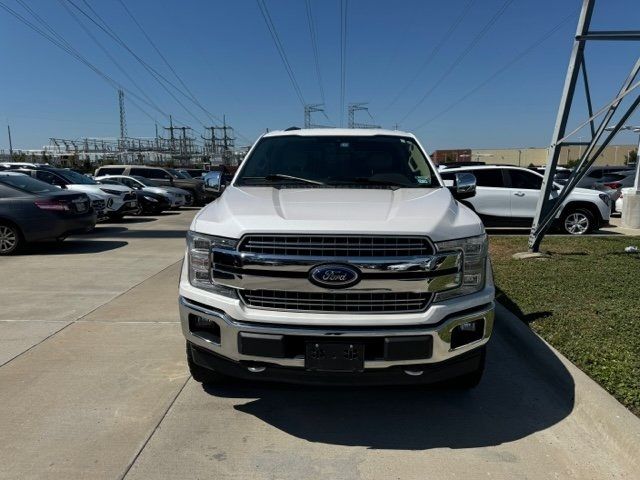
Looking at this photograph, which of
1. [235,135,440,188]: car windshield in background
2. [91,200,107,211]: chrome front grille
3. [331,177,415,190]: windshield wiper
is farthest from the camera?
[91,200,107,211]: chrome front grille

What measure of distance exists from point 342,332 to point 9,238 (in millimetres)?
9076

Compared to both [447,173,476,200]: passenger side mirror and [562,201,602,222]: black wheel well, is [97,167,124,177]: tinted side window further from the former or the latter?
[447,173,476,200]: passenger side mirror

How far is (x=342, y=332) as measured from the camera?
9.67ft

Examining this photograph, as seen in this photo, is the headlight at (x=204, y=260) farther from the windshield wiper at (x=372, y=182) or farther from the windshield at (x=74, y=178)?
the windshield at (x=74, y=178)

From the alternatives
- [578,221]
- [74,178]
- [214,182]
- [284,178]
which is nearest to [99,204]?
[74,178]

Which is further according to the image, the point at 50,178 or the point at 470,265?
the point at 50,178

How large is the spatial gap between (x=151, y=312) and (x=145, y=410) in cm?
244

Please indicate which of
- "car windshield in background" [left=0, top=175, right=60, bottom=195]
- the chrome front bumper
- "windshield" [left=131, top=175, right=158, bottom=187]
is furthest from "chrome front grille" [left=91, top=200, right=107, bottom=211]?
the chrome front bumper

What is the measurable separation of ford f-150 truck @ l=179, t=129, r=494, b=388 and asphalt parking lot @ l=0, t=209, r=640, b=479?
1.49ft

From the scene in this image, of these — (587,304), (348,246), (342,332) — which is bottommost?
(587,304)

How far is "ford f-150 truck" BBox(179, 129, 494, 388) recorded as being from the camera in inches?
117

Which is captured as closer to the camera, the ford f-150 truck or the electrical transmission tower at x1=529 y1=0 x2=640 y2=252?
the ford f-150 truck

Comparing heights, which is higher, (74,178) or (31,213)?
(74,178)

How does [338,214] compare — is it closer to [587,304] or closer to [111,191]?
[587,304]
